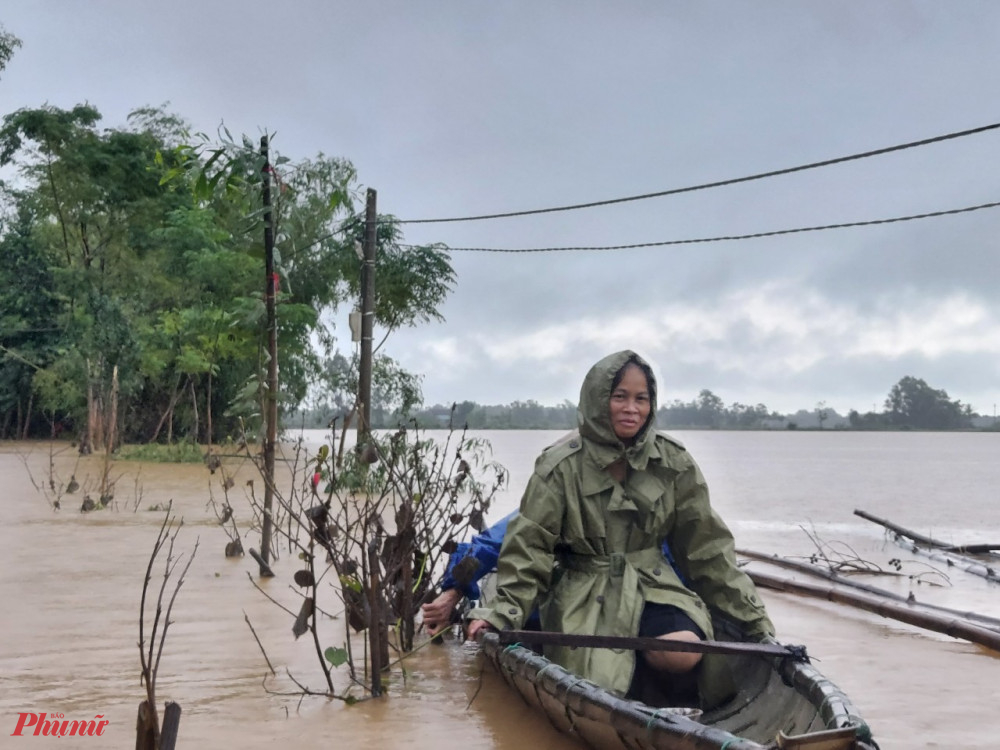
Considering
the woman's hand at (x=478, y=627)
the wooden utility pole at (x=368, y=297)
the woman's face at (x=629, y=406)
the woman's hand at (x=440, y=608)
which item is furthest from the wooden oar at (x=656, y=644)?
the wooden utility pole at (x=368, y=297)

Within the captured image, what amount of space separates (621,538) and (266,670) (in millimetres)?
1866

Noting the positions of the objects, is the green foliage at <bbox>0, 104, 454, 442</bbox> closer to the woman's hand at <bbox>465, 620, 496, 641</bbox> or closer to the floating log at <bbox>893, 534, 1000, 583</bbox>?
the floating log at <bbox>893, 534, 1000, 583</bbox>

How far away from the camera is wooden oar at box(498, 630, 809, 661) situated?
3.19m

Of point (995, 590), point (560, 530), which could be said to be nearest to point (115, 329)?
point (995, 590)

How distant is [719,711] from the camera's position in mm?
3479

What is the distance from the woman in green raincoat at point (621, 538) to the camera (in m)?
3.50

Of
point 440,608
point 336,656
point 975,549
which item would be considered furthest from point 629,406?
point 975,549

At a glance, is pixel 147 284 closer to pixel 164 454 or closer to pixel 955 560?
pixel 164 454

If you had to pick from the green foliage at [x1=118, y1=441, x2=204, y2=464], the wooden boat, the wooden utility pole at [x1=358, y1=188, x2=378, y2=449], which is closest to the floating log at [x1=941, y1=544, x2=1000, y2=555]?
the wooden utility pole at [x1=358, y1=188, x2=378, y2=449]

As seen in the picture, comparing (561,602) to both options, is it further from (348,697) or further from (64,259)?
(64,259)

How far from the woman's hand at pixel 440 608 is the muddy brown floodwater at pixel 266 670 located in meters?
0.29

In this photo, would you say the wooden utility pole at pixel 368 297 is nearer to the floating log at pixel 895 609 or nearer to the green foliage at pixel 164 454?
the floating log at pixel 895 609

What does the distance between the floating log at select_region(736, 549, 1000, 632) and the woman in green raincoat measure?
9.11 feet

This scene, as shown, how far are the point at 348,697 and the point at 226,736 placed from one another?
1.79 ft
